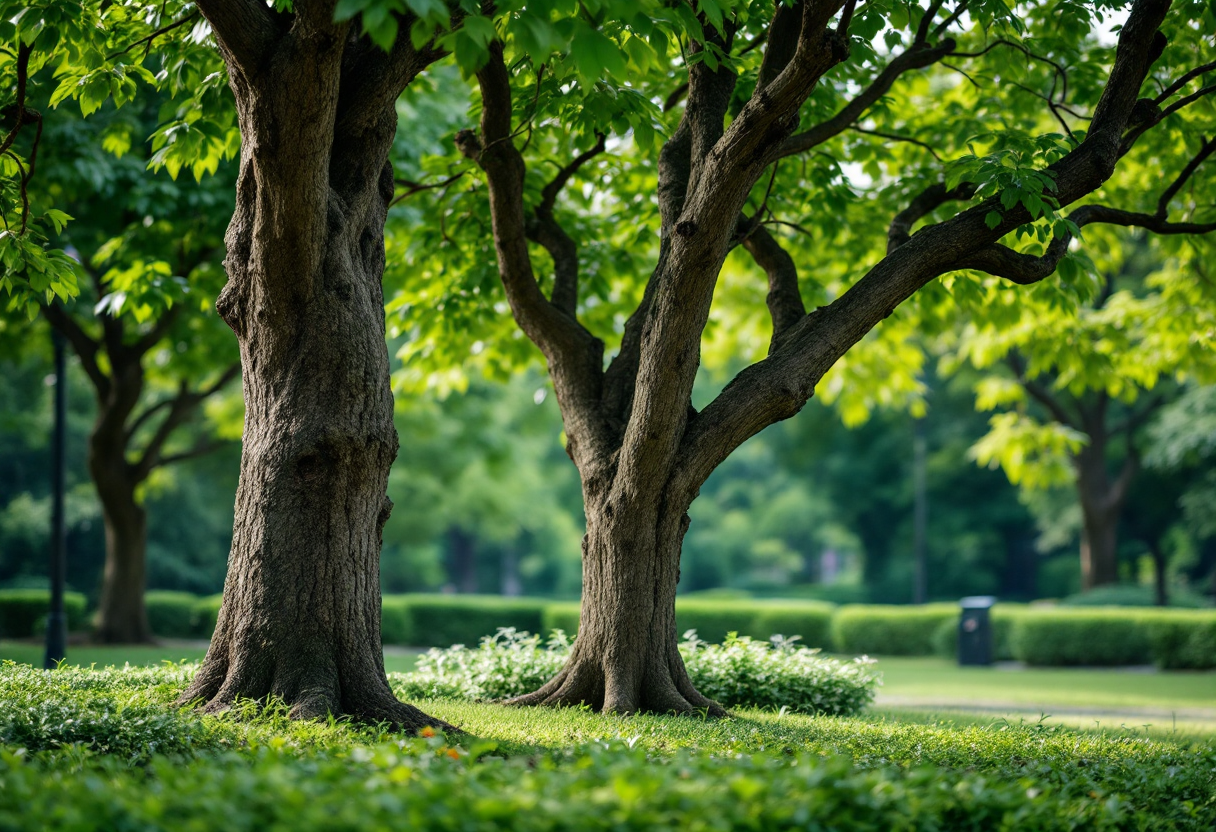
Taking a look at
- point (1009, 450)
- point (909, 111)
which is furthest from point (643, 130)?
point (1009, 450)

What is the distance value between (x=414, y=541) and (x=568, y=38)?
31.8m

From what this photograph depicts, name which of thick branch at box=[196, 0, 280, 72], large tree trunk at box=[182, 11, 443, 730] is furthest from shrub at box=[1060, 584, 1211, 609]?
thick branch at box=[196, 0, 280, 72]

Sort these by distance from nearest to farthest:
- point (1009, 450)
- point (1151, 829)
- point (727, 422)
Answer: point (1151, 829)
point (727, 422)
point (1009, 450)

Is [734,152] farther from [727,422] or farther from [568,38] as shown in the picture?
[568,38]

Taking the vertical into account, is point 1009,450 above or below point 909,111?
below

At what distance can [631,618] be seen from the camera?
7293 mm

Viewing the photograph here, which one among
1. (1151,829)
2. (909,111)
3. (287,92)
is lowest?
(1151,829)

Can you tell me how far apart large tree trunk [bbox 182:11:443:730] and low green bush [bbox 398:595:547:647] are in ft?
45.9

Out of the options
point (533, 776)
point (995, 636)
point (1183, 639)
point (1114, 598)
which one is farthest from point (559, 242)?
point (1114, 598)

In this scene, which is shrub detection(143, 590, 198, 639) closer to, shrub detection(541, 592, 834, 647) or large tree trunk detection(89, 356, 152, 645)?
large tree trunk detection(89, 356, 152, 645)

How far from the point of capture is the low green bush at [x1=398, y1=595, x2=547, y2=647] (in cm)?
2003

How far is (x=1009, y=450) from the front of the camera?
57.8ft

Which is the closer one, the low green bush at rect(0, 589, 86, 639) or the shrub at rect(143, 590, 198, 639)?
the low green bush at rect(0, 589, 86, 639)

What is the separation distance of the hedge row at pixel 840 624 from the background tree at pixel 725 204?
35.3 ft
